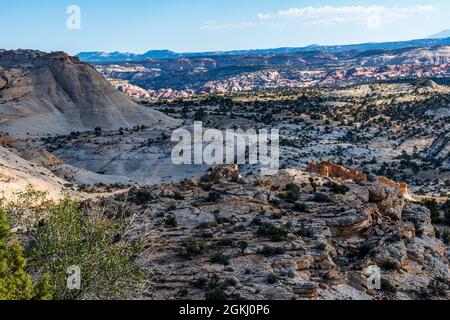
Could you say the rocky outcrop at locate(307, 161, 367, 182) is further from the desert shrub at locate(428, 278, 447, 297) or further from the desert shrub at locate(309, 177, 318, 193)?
the desert shrub at locate(428, 278, 447, 297)

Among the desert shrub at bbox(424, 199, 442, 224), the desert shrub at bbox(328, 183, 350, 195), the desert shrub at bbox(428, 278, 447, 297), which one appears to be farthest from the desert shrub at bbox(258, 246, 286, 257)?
the desert shrub at bbox(424, 199, 442, 224)

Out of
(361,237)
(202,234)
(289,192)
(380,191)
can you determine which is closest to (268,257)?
(202,234)

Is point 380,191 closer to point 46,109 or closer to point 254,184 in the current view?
point 254,184

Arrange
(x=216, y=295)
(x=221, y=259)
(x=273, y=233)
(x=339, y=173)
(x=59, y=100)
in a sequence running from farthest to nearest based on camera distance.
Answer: (x=59, y=100), (x=339, y=173), (x=273, y=233), (x=221, y=259), (x=216, y=295)

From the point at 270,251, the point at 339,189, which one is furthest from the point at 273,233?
the point at 339,189

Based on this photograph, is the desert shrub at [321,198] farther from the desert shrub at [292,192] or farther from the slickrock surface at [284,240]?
the desert shrub at [292,192]

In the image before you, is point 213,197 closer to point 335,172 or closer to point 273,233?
point 273,233
